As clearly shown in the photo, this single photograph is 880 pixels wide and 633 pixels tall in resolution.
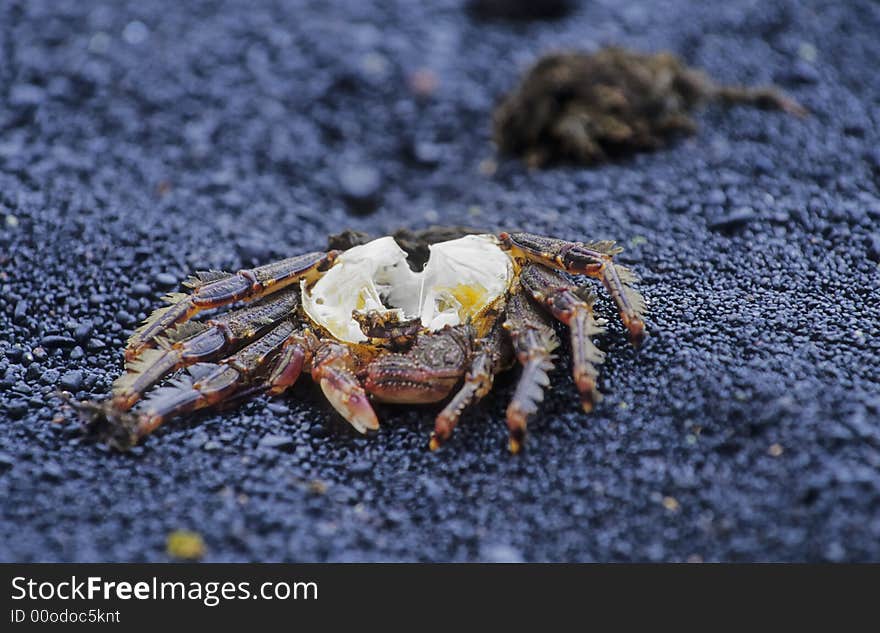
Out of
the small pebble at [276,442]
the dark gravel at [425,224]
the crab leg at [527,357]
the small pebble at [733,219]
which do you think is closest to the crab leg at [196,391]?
the dark gravel at [425,224]

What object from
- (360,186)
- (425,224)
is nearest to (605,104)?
(425,224)

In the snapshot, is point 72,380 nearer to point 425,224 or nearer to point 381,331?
point 381,331

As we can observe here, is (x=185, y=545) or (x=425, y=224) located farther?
(x=425, y=224)

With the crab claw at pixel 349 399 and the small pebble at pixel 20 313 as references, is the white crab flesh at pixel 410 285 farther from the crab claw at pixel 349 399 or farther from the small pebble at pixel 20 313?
the small pebble at pixel 20 313

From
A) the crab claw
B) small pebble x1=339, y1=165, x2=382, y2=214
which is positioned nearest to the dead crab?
the crab claw

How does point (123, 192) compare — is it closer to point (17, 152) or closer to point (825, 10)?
point (17, 152)

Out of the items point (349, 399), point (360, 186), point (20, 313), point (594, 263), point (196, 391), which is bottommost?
point (20, 313)
